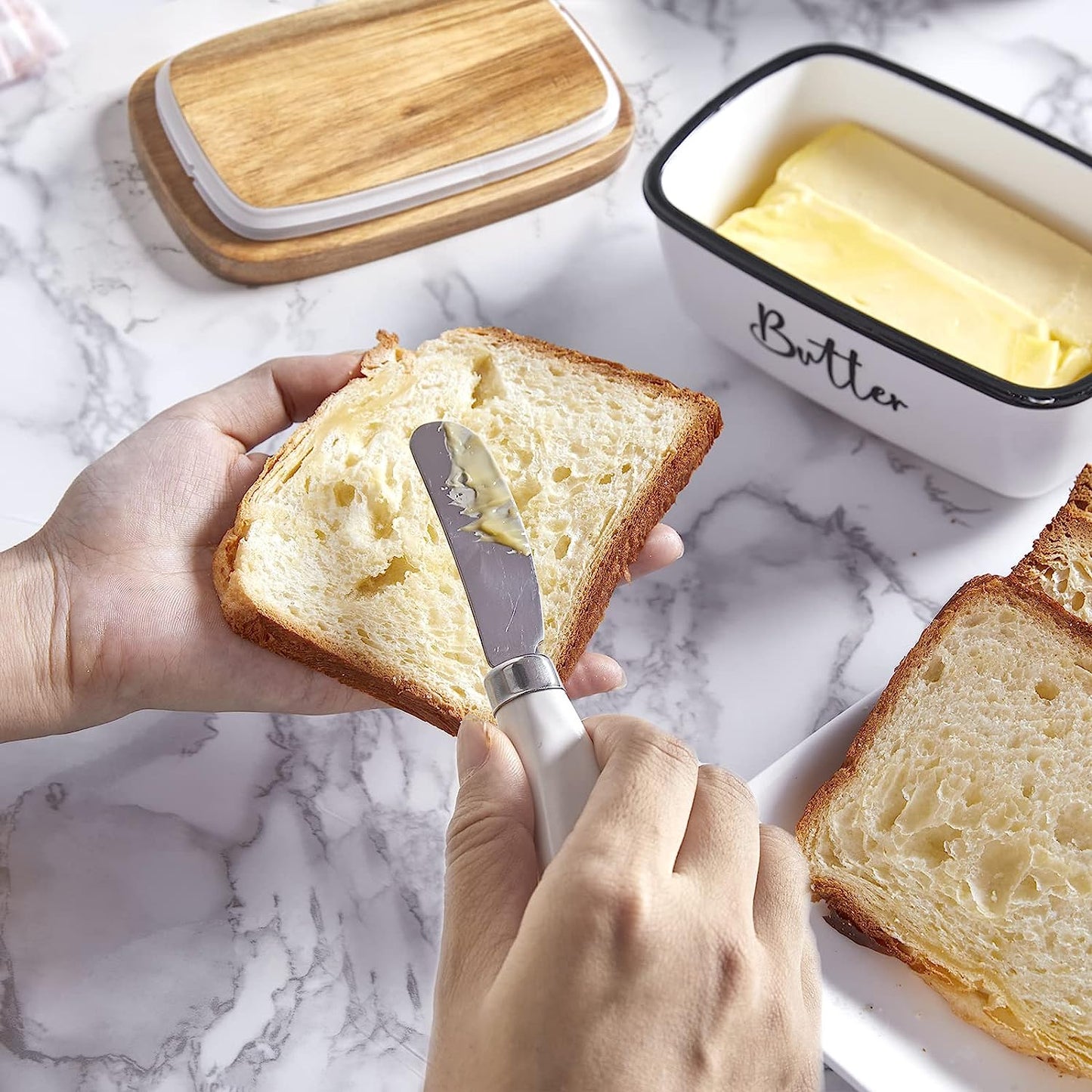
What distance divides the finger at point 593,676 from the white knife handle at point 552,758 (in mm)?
555

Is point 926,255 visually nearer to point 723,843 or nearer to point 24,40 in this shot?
point 723,843

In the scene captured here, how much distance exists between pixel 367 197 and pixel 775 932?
195cm

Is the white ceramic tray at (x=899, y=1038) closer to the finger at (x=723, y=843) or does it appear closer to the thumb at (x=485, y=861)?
the finger at (x=723, y=843)

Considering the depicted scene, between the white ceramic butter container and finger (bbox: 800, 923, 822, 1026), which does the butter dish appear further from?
finger (bbox: 800, 923, 822, 1026)

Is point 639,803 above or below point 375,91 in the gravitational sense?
below

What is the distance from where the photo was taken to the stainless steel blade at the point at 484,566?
172 cm

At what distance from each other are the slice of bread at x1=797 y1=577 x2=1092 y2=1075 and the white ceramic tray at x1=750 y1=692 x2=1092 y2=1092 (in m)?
0.03

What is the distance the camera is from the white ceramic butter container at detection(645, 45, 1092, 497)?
2072 millimetres

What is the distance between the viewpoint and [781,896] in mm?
1397

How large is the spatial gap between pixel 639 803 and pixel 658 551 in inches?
35.1

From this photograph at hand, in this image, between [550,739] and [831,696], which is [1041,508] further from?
[550,739]

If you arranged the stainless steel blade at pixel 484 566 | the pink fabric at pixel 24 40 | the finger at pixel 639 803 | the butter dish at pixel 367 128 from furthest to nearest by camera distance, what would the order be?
the pink fabric at pixel 24 40
the butter dish at pixel 367 128
the stainless steel blade at pixel 484 566
the finger at pixel 639 803

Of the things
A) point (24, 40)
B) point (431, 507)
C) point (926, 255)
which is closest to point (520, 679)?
point (431, 507)

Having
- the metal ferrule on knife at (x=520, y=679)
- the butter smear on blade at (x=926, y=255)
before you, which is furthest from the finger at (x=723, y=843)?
the butter smear on blade at (x=926, y=255)
